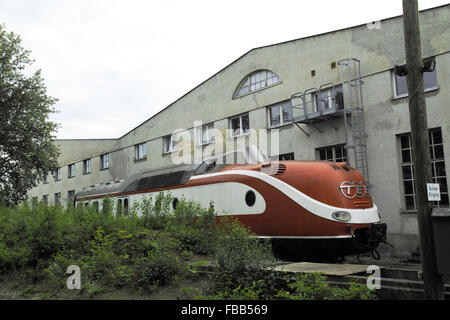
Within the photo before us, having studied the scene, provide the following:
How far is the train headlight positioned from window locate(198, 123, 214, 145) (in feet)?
48.2

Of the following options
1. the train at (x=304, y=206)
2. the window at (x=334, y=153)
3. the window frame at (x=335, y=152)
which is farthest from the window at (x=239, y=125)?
the train at (x=304, y=206)

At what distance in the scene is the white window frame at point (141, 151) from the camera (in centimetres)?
2865

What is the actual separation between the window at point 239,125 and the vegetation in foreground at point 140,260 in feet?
35.7

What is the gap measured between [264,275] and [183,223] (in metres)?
4.59

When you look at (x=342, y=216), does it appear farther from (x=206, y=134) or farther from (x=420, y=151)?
(x=206, y=134)

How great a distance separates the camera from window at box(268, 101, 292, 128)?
1947 cm

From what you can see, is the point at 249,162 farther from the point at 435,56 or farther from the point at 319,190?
the point at 435,56

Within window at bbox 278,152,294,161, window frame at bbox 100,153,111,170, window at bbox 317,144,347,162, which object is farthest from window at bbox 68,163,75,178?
window at bbox 317,144,347,162

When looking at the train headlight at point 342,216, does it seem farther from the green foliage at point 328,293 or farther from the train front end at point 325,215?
the green foliage at point 328,293

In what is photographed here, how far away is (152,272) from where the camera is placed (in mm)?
6730

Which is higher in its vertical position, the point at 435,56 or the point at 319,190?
the point at 435,56

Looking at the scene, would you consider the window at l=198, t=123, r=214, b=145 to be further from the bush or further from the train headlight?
the bush
